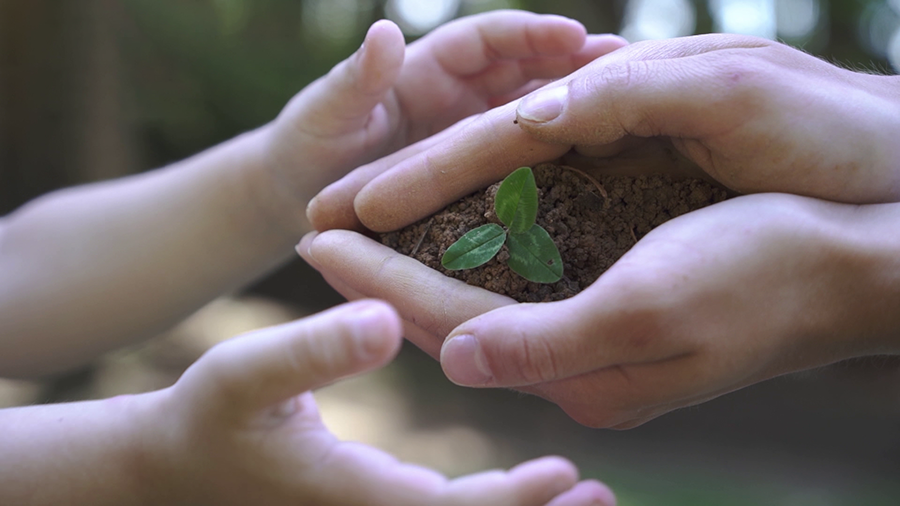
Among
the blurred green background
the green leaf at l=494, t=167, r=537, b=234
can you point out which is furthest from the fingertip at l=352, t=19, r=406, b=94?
the blurred green background

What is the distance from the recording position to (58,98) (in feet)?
8.34

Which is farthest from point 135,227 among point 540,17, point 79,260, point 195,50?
point 195,50

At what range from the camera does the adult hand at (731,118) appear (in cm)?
66

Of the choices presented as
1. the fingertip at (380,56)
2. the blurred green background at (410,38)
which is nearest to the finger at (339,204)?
the fingertip at (380,56)

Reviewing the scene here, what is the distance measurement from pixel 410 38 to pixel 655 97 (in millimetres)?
1641

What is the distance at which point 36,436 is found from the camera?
744mm

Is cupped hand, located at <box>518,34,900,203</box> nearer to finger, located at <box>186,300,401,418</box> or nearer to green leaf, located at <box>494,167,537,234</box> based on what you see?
green leaf, located at <box>494,167,537,234</box>

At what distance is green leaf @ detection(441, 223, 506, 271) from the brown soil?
0.03 m

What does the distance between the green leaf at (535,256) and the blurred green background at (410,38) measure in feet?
4.23

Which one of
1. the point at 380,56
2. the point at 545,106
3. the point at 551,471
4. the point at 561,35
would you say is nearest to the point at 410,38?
the point at 561,35

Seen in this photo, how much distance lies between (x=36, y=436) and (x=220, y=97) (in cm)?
216

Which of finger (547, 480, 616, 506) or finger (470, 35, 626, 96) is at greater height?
finger (470, 35, 626, 96)

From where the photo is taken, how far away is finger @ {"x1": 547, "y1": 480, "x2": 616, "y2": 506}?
0.53 metres

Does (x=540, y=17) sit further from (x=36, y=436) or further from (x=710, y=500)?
(x=710, y=500)
